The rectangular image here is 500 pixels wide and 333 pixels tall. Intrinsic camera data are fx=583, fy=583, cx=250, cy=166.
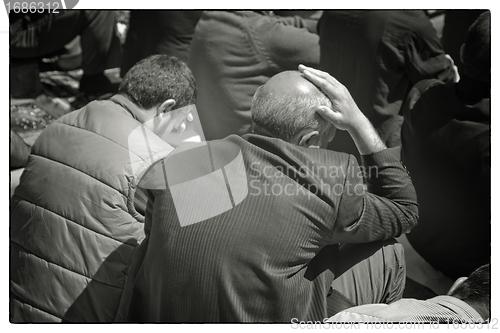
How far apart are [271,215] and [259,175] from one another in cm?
14

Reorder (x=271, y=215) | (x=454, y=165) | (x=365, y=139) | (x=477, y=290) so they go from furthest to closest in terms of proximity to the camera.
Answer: (x=454, y=165)
(x=477, y=290)
(x=365, y=139)
(x=271, y=215)

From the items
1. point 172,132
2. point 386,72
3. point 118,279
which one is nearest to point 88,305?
point 118,279

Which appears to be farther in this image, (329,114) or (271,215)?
(329,114)

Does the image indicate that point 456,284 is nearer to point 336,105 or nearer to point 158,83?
point 336,105

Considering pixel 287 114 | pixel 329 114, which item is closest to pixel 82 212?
pixel 287 114

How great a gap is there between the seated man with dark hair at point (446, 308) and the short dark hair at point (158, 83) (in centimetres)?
116

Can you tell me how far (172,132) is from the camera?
8.73 ft

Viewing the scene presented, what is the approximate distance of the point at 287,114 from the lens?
2.02 meters

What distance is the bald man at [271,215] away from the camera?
1.92m

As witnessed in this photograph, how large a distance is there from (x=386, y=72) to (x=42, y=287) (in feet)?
6.24

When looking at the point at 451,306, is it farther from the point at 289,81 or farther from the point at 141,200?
the point at 141,200

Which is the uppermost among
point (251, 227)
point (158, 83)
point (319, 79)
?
point (319, 79)

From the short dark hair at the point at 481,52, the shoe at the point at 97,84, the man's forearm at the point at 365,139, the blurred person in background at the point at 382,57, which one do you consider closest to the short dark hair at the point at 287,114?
the man's forearm at the point at 365,139

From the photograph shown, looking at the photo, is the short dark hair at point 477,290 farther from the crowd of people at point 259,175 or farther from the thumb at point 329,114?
the thumb at point 329,114
